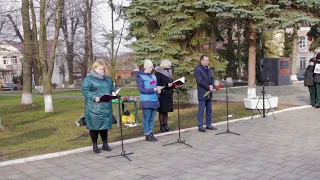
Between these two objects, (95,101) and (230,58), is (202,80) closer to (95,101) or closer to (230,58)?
(95,101)

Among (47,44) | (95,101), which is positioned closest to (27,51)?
(47,44)

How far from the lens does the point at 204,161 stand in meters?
5.64

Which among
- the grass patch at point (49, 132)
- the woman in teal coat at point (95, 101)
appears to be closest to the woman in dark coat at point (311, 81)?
the grass patch at point (49, 132)

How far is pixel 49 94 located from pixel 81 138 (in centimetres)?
644

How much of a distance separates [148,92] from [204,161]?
1952 mm

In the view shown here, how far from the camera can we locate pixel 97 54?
3862cm

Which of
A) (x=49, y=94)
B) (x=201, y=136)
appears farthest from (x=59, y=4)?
(x=201, y=136)

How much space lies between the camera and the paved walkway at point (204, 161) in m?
4.97

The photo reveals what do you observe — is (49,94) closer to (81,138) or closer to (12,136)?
(12,136)

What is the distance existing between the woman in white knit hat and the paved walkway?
53 centimetres

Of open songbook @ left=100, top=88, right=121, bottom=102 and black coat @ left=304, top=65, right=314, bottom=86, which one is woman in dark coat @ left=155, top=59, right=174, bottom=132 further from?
black coat @ left=304, top=65, right=314, bottom=86

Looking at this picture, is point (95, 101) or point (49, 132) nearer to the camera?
point (95, 101)

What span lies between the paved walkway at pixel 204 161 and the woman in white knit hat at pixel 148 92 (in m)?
0.53

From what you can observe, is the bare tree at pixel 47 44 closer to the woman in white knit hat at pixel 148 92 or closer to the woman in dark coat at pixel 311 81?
the woman in white knit hat at pixel 148 92
